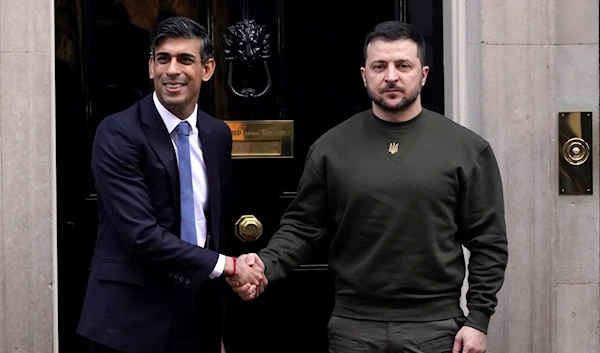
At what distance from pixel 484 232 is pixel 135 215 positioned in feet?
4.35

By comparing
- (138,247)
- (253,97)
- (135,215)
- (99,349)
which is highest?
(253,97)

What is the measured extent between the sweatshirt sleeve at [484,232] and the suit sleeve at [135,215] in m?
1.00

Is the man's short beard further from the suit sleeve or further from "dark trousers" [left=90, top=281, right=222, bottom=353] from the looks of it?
"dark trousers" [left=90, top=281, right=222, bottom=353]

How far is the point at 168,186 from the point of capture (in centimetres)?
338

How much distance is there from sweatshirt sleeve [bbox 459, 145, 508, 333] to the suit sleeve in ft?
3.27

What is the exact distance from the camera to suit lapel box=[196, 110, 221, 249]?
137 inches

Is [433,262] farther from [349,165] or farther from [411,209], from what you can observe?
[349,165]

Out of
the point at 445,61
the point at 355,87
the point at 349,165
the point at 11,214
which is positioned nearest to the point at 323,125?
the point at 355,87

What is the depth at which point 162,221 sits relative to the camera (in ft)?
11.1

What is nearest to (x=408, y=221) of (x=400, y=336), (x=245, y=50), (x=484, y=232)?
(x=484, y=232)

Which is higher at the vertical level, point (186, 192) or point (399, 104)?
point (399, 104)

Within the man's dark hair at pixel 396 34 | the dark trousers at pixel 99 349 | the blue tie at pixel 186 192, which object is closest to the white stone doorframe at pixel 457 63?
the man's dark hair at pixel 396 34

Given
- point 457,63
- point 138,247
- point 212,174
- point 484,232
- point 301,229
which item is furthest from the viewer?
point 457,63

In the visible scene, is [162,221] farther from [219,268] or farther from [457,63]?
[457,63]
